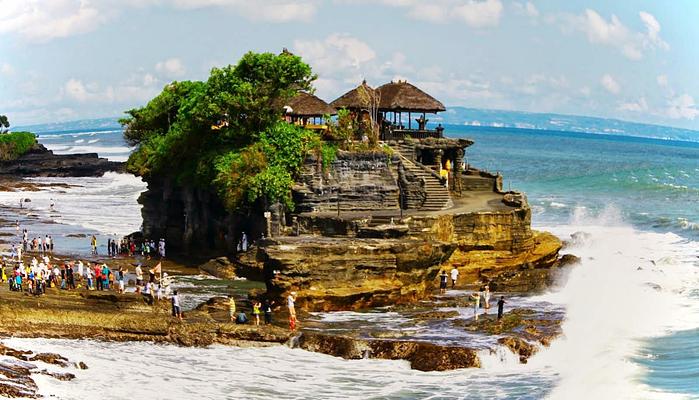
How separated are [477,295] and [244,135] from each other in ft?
44.4

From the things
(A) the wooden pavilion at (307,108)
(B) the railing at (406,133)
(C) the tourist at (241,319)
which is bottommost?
(C) the tourist at (241,319)

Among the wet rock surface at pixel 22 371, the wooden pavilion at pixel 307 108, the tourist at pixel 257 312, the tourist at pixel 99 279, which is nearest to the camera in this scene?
the wet rock surface at pixel 22 371

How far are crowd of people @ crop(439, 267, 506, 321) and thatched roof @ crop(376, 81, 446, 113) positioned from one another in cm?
992

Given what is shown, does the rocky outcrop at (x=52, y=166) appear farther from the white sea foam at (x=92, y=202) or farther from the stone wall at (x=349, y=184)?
the stone wall at (x=349, y=184)

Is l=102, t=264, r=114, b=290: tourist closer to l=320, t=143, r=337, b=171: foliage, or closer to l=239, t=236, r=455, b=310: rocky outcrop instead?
l=239, t=236, r=455, b=310: rocky outcrop

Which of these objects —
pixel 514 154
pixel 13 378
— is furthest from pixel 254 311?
pixel 514 154

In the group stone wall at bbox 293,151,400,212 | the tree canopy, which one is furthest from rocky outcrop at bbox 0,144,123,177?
stone wall at bbox 293,151,400,212

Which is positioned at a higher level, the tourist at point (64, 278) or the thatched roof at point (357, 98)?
the thatched roof at point (357, 98)

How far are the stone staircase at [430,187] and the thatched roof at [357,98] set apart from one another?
10.4ft

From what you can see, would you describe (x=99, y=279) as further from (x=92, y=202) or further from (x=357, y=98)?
(x=92, y=202)

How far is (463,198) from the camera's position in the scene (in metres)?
45.5

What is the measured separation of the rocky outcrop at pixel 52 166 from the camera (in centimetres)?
9594

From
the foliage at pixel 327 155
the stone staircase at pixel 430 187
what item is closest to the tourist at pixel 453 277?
the stone staircase at pixel 430 187

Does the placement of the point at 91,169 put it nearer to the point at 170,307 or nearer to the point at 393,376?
the point at 170,307
